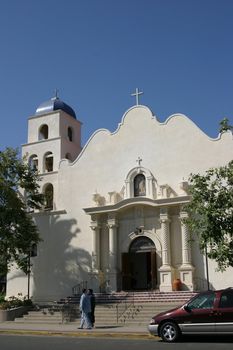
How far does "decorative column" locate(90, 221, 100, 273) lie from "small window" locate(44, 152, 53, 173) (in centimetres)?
675

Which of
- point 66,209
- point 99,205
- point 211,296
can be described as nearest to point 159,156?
point 99,205

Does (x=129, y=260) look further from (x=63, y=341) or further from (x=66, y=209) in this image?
(x=63, y=341)

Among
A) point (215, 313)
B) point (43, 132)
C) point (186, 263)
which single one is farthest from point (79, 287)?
point (215, 313)

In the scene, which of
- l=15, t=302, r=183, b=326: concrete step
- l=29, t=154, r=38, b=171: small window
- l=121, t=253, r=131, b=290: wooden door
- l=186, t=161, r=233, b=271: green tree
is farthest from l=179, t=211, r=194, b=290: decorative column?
l=29, t=154, r=38, b=171: small window

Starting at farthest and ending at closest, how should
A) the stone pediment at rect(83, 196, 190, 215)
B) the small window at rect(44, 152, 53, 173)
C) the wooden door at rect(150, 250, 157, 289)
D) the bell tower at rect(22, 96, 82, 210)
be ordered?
1. the small window at rect(44, 152, 53, 173)
2. the bell tower at rect(22, 96, 82, 210)
3. the wooden door at rect(150, 250, 157, 289)
4. the stone pediment at rect(83, 196, 190, 215)

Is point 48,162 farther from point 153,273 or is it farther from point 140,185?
point 153,273

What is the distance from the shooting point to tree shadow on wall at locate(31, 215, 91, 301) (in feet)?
96.0

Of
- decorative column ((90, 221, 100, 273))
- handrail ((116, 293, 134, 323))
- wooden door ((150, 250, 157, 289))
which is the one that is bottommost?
handrail ((116, 293, 134, 323))

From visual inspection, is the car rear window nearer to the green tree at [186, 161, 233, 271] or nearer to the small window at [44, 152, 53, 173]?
the green tree at [186, 161, 233, 271]

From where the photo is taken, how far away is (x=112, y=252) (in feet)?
92.2

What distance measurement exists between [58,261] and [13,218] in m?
4.88

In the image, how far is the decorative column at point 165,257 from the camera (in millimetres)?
25953

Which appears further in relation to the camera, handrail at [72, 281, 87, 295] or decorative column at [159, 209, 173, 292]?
handrail at [72, 281, 87, 295]

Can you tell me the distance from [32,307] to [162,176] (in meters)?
10.4
